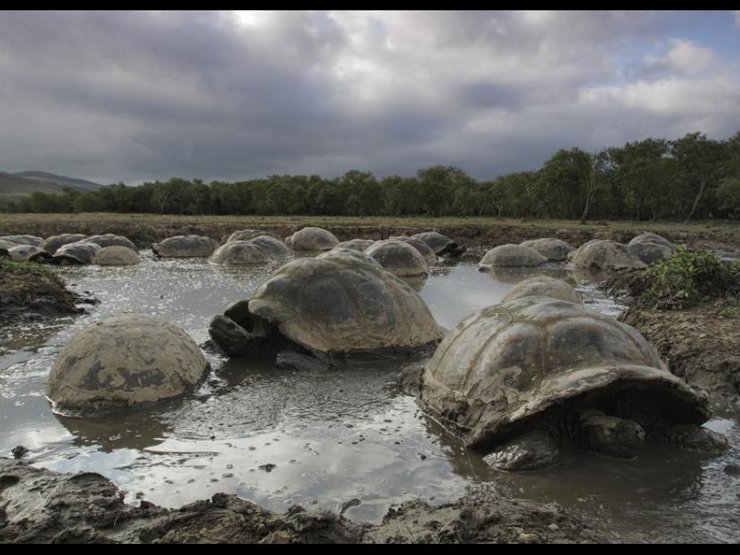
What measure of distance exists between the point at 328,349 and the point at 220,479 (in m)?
3.10

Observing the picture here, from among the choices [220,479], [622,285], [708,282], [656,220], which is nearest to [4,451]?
[220,479]

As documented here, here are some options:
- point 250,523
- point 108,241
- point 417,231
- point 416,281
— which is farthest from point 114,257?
point 250,523

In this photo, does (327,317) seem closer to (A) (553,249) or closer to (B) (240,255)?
(B) (240,255)

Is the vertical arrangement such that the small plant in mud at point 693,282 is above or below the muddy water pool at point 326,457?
above

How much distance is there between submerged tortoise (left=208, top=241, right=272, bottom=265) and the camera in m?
19.9

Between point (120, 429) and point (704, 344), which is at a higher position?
point (704, 344)

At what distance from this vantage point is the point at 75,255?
773 inches

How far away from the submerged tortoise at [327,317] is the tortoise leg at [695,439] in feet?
11.6

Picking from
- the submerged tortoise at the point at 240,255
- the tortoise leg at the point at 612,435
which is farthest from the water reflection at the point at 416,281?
the tortoise leg at the point at 612,435

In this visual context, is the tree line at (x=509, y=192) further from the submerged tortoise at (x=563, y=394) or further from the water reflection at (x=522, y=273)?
the submerged tortoise at (x=563, y=394)

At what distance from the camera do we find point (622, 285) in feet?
45.3

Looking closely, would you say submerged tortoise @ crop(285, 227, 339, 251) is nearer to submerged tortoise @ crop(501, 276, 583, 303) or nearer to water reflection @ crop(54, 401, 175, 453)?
submerged tortoise @ crop(501, 276, 583, 303)

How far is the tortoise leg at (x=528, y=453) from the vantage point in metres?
4.30

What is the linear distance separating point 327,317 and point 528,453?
351 cm
